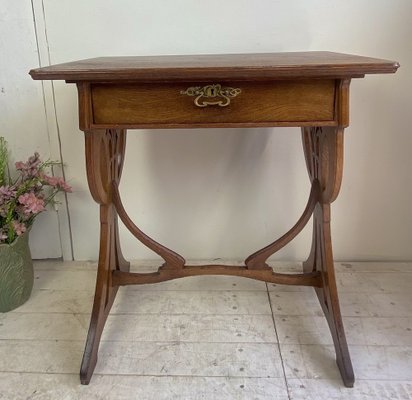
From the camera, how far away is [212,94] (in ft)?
3.22

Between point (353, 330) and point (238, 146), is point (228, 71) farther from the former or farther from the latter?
point (353, 330)

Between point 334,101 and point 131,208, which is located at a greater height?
point 334,101

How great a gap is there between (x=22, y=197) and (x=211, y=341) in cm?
76

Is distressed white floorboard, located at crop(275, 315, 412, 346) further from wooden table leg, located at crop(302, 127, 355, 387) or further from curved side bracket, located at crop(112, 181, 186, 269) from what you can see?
curved side bracket, located at crop(112, 181, 186, 269)

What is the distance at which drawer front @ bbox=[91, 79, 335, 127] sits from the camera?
986 millimetres

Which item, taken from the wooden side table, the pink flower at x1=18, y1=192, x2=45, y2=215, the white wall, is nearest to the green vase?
the pink flower at x1=18, y1=192, x2=45, y2=215

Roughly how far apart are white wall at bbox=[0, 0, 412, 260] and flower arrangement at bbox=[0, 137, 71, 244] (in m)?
0.18

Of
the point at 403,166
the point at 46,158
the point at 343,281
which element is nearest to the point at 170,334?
the point at 343,281

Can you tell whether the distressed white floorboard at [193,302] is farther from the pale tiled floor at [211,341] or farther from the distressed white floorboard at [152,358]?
the distressed white floorboard at [152,358]

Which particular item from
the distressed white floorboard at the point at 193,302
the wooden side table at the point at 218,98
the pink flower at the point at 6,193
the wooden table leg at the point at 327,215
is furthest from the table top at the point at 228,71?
the distressed white floorboard at the point at 193,302

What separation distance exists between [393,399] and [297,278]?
441 millimetres

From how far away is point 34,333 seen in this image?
1.38 meters

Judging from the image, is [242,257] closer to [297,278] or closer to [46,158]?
[297,278]

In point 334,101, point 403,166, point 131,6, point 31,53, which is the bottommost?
point 403,166
